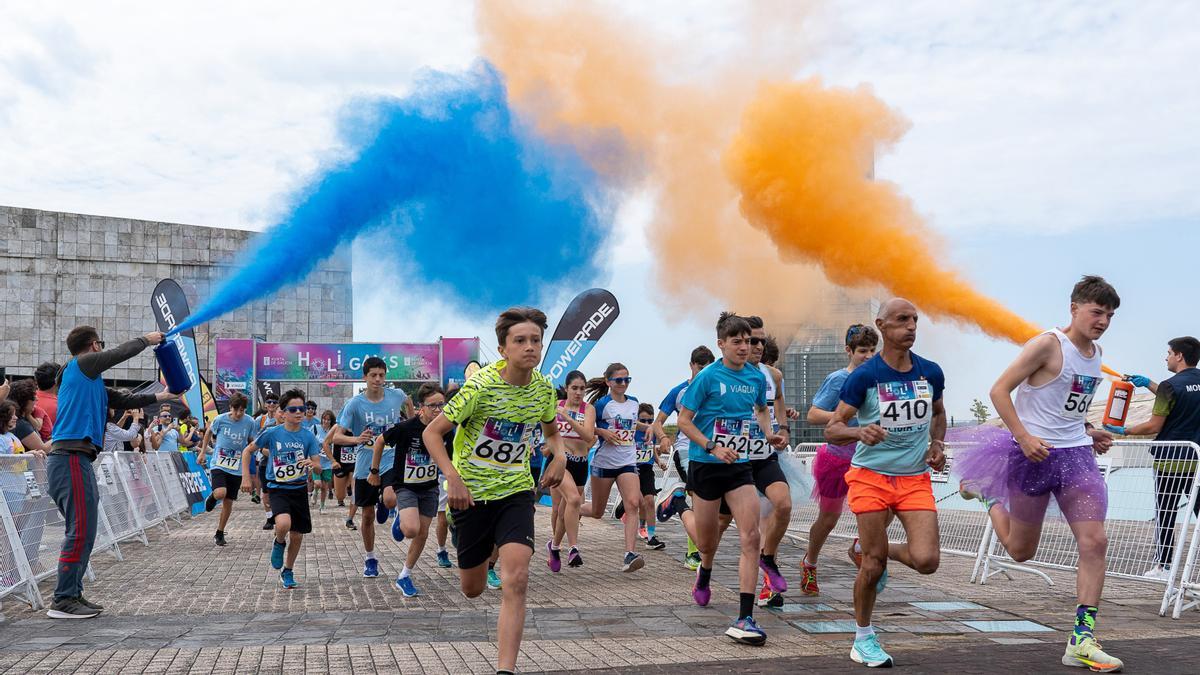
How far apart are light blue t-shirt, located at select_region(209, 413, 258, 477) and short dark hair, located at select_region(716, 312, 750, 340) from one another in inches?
378

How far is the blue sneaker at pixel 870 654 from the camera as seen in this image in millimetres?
6008

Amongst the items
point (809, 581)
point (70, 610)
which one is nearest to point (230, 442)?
point (70, 610)

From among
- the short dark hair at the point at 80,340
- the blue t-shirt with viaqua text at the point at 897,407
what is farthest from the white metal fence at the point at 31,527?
the blue t-shirt with viaqua text at the point at 897,407

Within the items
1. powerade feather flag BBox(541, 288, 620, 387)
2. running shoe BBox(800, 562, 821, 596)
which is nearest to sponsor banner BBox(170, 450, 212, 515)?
powerade feather flag BBox(541, 288, 620, 387)

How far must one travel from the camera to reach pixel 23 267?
57.7m

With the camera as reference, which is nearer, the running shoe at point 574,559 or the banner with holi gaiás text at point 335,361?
the running shoe at point 574,559

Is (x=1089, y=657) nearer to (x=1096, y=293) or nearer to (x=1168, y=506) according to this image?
(x=1096, y=293)

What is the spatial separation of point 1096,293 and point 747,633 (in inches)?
113

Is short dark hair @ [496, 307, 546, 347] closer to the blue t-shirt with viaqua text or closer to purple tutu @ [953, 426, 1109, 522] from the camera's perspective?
the blue t-shirt with viaqua text

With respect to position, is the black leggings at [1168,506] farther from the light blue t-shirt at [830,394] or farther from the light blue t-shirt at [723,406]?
the light blue t-shirt at [723,406]

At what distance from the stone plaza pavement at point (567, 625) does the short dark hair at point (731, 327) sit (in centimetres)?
201

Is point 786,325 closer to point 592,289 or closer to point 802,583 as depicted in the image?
point 592,289

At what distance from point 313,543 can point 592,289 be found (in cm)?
631

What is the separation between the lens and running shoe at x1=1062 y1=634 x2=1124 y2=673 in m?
5.79
